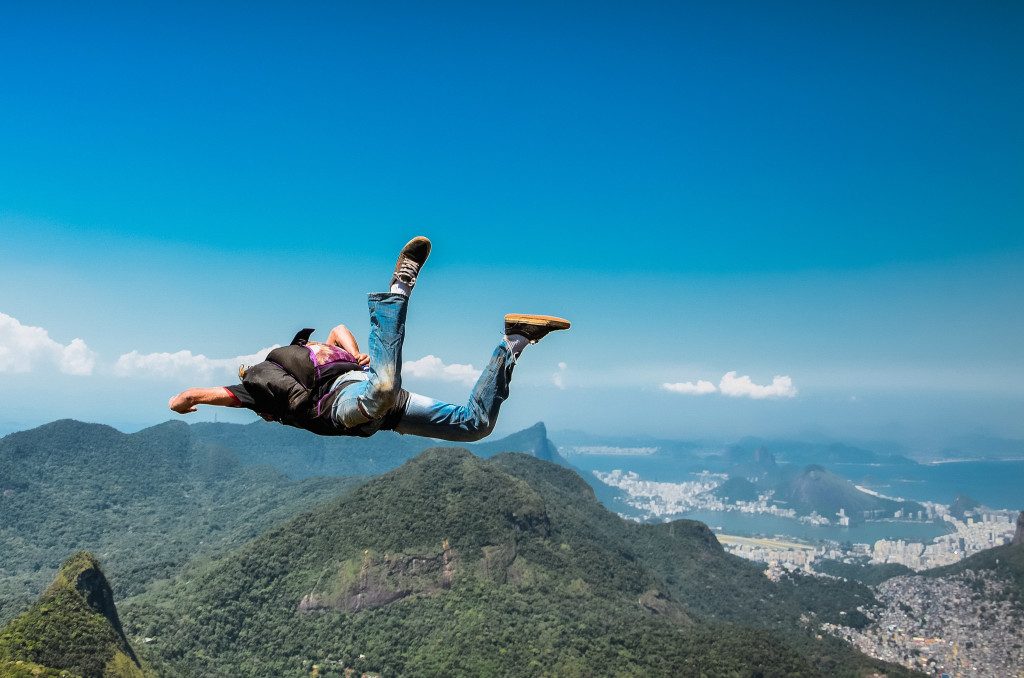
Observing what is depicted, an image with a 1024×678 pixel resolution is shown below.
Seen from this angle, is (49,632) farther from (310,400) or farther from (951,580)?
(951,580)

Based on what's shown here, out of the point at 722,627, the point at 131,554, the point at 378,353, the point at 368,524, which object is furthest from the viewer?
the point at 131,554

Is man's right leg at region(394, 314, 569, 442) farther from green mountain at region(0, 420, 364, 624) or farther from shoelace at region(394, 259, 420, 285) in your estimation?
green mountain at region(0, 420, 364, 624)

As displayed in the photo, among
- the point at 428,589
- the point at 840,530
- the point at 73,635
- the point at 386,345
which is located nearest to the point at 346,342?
the point at 386,345

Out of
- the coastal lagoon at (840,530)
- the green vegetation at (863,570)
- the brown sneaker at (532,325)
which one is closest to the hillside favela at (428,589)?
the green vegetation at (863,570)

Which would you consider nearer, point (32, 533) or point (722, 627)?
point (722, 627)

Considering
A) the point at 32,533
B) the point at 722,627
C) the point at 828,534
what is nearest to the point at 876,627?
the point at 722,627

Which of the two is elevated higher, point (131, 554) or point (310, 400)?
point (310, 400)

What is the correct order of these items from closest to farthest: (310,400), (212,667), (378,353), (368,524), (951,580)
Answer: (378,353), (310,400), (212,667), (368,524), (951,580)
